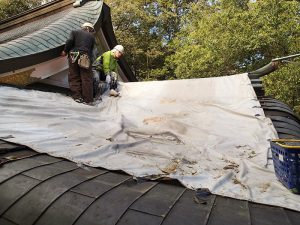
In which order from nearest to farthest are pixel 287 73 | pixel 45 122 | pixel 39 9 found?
pixel 45 122
pixel 39 9
pixel 287 73

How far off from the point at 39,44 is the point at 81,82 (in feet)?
3.03

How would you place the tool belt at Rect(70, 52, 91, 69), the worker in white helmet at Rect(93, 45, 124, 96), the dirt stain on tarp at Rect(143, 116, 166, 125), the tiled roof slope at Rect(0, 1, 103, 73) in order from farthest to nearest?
the worker in white helmet at Rect(93, 45, 124, 96) < the tool belt at Rect(70, 52, 91, 69) < the tiled roof slope at Rect(0, 1, 103, 73) < the dirt stain on tarp at Rect(143, 116, 166, 125)

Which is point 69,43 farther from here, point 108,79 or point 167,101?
point 167,101

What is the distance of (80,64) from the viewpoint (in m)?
5.23

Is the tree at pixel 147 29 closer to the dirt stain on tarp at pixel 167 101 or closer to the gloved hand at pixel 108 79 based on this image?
the gloved hand at pixel 108 79

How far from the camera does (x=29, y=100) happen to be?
3904 millimetres

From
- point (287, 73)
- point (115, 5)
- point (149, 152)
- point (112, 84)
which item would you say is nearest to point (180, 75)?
point (287, 73)

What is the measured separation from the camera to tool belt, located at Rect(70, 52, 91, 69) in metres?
5.22

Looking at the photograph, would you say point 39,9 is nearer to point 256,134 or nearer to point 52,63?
point 52,63

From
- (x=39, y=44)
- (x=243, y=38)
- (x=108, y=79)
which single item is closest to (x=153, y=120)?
(x=108, y=79)

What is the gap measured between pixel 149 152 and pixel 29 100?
1.81m

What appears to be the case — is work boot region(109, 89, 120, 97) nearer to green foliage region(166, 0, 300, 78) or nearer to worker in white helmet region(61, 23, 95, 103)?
worker in white helmet region(61, 23, 95, 103)

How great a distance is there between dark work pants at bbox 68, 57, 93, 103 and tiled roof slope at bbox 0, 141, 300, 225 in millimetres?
3075

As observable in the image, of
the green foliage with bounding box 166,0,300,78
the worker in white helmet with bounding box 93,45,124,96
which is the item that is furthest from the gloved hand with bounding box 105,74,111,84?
the green foliage with bounding box 166,0,300,78
